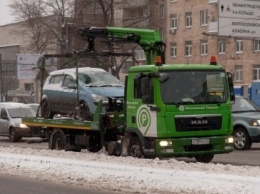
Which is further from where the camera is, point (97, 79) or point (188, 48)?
point (188, 48)

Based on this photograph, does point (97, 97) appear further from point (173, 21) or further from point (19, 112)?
point (173, 21)

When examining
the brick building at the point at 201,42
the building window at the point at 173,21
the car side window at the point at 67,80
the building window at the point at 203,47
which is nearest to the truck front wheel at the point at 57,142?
the car side window at the point at 67,80

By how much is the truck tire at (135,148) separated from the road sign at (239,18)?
72.6 feet

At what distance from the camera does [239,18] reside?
133ft

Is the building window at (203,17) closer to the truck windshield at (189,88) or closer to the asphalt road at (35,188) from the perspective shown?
the truck windshield at (189,88)

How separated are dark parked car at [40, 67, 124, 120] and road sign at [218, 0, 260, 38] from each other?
1814cm

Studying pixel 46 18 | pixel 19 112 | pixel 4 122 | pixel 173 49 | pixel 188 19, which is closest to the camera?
pixel 4 122

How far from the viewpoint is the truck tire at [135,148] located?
1806 centimetres

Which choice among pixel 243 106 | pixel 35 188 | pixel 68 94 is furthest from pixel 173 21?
pixel 35 188

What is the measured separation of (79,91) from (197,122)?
16.5ft

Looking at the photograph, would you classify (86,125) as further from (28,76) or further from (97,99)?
(28,76)

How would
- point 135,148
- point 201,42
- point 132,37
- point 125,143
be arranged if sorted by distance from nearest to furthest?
point 135,148 → point 125,143 → point 132,37 → point 201,42

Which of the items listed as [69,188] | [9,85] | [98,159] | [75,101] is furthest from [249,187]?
[9,85]

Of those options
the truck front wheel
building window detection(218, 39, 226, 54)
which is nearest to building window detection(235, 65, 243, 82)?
building window detection(218, 39, 226, 54)
